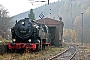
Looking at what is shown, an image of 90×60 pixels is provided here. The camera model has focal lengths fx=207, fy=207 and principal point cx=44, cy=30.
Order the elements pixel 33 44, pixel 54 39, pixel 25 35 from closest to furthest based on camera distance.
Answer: pixel 33 44
pixel 25 35
pixel 54 39

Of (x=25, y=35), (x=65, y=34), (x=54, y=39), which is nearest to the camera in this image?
(x=25, y=35)

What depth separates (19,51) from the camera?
22.2 m

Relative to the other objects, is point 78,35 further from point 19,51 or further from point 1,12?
point 19,51

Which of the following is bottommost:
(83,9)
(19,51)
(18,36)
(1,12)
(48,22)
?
(19,51)

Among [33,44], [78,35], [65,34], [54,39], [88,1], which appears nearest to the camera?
[33,44]

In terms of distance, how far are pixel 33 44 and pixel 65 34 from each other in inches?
2994

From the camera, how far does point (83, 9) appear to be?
109 m

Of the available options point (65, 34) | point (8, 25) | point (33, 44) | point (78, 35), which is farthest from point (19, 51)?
point (65, 34)

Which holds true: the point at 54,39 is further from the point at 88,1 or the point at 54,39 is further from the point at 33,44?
the point at 88,1

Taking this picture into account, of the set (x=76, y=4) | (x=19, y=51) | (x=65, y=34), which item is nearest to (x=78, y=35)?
(x=65, y=34)

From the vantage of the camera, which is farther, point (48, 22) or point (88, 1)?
point (88, 1)

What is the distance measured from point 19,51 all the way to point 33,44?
2658 millimetres

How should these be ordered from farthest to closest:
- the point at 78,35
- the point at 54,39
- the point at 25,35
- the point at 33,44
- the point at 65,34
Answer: the point at 65,34, the point at 78,35, the point at 54,39, the point at 25,35, the point at 33,44

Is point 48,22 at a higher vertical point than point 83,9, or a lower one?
lower
